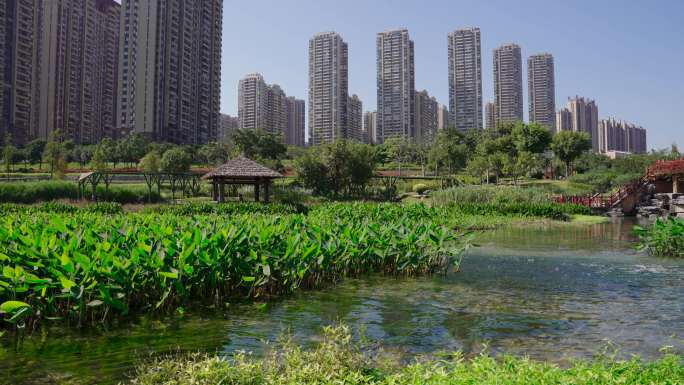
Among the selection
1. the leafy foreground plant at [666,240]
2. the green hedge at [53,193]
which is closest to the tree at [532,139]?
the green hedge at [53,193]

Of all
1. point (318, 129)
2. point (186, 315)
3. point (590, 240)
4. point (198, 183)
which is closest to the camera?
point (186, 315)

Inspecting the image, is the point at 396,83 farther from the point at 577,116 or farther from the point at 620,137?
the point at 620,137

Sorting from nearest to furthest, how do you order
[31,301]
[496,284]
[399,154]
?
[31,301], [496,284], [399,154]

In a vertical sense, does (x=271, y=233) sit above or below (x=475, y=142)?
below

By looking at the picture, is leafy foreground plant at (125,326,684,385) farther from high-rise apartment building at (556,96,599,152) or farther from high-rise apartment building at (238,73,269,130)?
high-rise apartment building at (556,96,599,152)

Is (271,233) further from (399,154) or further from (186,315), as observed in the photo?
(399,154)

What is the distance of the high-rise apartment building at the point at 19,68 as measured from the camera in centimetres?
7262

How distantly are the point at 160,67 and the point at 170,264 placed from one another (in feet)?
269

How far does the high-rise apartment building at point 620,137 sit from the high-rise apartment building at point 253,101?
285ft

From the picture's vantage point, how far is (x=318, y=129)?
98625mm

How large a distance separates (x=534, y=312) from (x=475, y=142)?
73183mm

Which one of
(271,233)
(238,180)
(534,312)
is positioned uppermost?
(238,180)

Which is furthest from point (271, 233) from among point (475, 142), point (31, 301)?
point (475, 142)

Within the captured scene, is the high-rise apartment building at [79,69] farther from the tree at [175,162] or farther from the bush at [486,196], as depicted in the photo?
the bush at [486,196]
